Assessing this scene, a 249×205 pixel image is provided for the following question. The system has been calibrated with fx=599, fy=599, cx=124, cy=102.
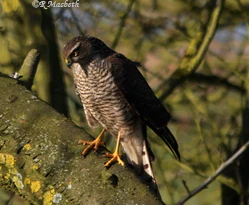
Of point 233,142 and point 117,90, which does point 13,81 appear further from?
point 233,142

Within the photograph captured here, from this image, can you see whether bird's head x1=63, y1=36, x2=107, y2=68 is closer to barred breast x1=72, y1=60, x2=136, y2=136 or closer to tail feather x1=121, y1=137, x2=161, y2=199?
barred breast x1=72, y1=60, x2=136, y2=136

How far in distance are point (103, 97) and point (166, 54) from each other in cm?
250

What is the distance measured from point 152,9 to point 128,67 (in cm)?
237

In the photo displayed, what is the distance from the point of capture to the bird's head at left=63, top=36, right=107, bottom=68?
391 centimetres

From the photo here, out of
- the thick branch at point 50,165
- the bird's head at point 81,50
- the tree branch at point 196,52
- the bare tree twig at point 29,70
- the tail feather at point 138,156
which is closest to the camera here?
the thick branch at point 50,165

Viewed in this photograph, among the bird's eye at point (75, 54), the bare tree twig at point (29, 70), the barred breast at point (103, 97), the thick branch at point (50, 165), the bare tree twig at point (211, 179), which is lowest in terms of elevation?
the bare tree twig at point (211, 179)

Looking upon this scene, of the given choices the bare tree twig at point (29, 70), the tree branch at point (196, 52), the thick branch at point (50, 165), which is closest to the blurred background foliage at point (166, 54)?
the tree branch at point (196, 52)

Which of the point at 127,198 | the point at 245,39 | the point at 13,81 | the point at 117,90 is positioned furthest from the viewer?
the point at 245,39

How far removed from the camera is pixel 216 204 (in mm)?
6594

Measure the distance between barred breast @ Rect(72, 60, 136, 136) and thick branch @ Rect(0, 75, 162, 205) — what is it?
1296mm

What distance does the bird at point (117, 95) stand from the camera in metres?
3.94

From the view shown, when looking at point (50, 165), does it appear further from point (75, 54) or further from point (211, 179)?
point (211, 179)

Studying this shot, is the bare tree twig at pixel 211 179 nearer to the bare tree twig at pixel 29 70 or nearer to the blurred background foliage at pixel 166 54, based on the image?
the blurred background foliage at pixel 166 54

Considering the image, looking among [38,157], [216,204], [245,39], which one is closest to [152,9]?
[245,39]
